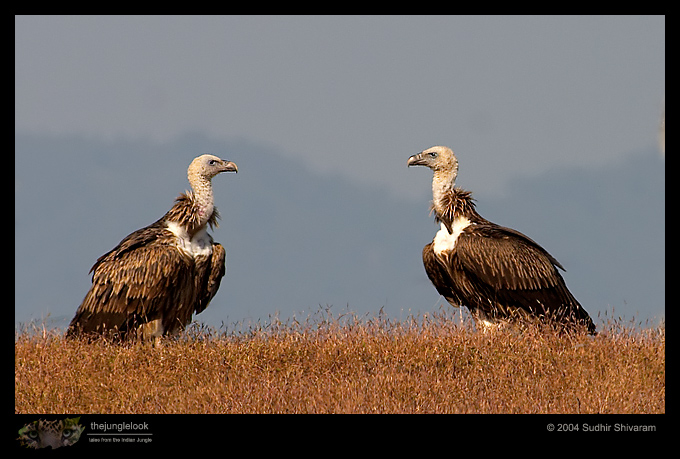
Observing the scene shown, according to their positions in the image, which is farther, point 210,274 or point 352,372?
point 210,274

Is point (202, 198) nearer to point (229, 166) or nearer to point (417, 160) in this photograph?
point (229, 166)

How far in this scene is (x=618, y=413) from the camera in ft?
30.7

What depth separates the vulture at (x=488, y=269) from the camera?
43.1 feet

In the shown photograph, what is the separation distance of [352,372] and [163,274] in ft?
10.4

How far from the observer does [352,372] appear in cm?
1067

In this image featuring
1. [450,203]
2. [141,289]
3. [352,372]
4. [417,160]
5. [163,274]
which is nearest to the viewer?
[352,372]

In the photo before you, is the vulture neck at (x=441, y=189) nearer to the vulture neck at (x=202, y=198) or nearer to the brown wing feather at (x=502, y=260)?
the brown wing feather at (x=502, y=260)

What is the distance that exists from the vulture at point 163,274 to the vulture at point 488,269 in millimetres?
3130

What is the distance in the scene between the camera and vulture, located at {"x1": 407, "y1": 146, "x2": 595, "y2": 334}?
13.1 m

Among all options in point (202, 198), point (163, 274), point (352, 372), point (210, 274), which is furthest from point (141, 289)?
point (352, 372)

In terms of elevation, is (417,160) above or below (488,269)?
above

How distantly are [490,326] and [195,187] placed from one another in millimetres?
4576

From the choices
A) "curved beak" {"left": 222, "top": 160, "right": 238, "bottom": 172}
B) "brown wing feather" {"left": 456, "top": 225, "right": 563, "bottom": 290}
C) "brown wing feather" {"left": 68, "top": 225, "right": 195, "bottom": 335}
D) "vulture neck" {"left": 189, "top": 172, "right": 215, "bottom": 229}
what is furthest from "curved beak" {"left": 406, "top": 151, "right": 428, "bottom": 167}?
"brown wing feather" {"left": 68, "top": 225, "right": 195, "bottom": 335}
